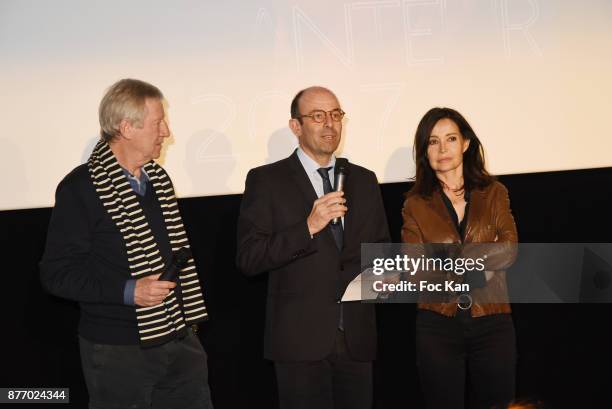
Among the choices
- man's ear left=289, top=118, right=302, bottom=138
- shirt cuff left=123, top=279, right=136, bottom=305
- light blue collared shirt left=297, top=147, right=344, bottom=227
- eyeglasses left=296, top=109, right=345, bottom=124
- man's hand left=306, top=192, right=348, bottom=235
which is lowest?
shirt cuff left=123, top=279, right=136, bottom=305

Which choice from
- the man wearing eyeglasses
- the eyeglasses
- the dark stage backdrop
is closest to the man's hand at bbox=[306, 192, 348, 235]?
the man wearing eyeglasses

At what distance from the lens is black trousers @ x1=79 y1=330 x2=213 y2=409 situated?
3180 mm

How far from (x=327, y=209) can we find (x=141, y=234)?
72cm

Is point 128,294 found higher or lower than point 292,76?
lower

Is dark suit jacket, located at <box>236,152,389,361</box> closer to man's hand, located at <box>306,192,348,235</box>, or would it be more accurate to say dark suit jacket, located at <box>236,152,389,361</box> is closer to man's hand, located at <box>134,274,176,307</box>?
man's hand, located at <box>306,192,348,235</box>

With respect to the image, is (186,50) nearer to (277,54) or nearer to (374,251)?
(277,54)

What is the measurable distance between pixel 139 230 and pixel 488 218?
62.0 inches

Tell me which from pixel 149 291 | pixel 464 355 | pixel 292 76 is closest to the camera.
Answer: pixel 149 291

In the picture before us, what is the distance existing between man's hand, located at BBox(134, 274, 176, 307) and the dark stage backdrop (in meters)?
1.45

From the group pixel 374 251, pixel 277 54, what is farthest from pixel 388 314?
pixel 277 54

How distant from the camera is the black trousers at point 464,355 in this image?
3.73 m

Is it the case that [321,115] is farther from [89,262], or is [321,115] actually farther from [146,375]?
[146,375]

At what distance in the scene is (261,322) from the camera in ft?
15.7

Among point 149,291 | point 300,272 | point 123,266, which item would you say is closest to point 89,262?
point 123,266
